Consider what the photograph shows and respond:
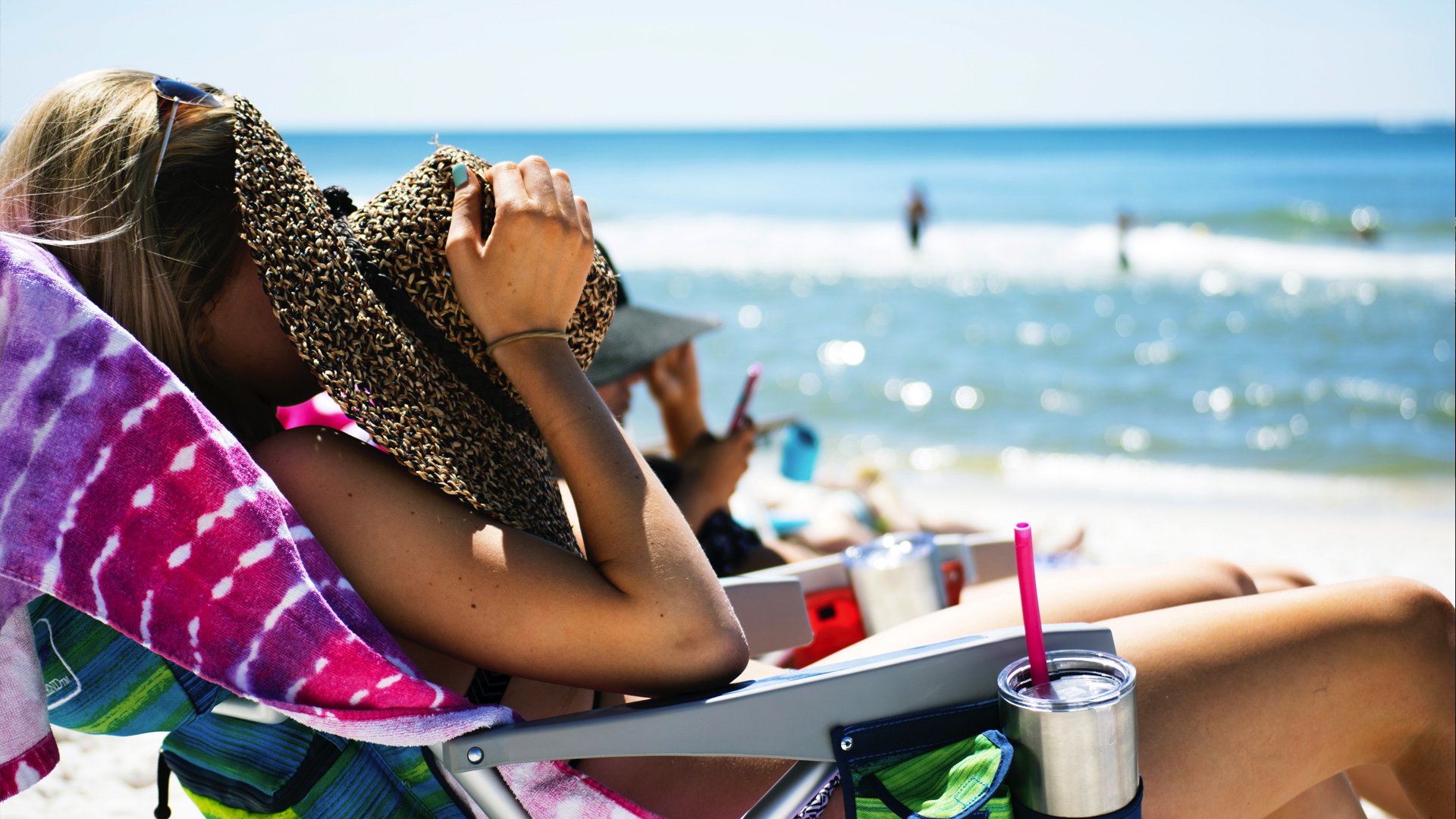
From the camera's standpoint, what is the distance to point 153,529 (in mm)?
1075

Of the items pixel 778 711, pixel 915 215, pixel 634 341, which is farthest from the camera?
pixel 915 215

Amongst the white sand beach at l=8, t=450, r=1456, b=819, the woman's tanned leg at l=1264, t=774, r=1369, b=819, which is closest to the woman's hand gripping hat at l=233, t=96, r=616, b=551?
the woman's tanned leg at l=1264, t=774, r=1369, b=819

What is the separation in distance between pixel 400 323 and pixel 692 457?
64.4 inches

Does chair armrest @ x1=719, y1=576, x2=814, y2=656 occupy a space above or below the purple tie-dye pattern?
below

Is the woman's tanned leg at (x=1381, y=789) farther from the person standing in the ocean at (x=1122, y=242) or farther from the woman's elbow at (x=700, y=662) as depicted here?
the person standing in the ocean at (x=1122, y=242)

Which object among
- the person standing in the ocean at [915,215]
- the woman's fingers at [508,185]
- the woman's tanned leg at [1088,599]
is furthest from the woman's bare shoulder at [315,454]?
the person standing in the ocean at [915,215]

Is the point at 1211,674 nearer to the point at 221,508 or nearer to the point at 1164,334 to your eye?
the point at 221,508

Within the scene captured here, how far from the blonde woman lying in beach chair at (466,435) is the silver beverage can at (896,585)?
0.78 m

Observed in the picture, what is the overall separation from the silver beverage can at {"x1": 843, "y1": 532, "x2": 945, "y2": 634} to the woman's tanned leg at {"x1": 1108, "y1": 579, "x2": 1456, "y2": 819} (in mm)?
745

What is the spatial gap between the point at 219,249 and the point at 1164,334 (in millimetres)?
9999

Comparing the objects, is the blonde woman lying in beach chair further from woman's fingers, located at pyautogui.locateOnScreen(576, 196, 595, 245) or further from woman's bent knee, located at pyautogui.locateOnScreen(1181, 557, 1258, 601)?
woman's bent knee, located at pyautogui.locateOnScreen(1181, 557, 1258, 601)

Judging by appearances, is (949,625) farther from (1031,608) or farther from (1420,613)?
(1420,613)

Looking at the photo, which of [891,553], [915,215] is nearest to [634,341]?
[891,553]

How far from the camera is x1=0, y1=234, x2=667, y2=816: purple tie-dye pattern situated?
1064 millimetres
